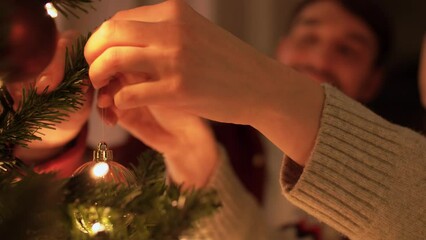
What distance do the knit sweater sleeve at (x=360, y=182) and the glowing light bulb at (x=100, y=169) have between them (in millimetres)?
204

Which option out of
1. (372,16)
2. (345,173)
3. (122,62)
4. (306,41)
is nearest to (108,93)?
(122,62)

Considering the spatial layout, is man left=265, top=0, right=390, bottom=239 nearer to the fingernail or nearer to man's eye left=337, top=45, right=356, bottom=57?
man's eye left=337, top=45, right=356, bottom=57

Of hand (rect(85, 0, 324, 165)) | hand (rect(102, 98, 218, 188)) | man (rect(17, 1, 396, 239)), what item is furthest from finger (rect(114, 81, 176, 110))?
man (rect(17, 1, 396, 239))

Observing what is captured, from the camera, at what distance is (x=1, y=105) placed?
42 cm

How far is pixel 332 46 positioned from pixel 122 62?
102 centimetres

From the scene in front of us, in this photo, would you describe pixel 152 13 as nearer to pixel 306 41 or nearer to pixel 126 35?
pixel 126 35

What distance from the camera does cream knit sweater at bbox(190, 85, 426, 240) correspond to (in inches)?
20.2

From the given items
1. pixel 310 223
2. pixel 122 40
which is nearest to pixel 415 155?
pixel 122 40

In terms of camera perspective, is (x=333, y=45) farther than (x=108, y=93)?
Yes

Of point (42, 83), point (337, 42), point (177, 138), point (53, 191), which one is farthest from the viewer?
point (337, 42)

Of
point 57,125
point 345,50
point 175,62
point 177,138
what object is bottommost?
point 345,50

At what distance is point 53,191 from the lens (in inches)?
12.8

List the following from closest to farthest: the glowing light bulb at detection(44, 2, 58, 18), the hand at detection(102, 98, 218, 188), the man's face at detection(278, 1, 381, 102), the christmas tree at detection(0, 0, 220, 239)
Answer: the christmas tree at detection(0, 0, 220, 239) < the glowing light bulb at detection(44, 2, 58, 18) < the hand at detection(102, 98, 218, 188) < the man's face at detection(278, 1, 381, 102)

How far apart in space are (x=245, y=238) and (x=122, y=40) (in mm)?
509
